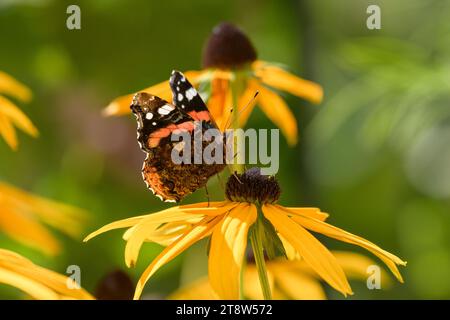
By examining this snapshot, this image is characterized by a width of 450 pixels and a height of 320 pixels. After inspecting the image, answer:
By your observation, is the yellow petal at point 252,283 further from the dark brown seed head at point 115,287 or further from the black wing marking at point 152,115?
the black wing marking at point 152,115

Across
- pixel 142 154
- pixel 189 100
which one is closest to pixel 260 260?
pixel 189 100

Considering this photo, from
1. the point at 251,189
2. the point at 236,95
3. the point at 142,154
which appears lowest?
the point at 251,189

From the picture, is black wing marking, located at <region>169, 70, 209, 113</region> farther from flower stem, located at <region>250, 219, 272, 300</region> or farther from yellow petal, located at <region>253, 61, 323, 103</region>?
yellow petal, located at <region>253, 61, 323, 103</region>

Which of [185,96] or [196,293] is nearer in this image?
[185,96]

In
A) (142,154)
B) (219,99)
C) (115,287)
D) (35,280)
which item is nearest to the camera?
(35,280)

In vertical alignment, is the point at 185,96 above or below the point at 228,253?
above

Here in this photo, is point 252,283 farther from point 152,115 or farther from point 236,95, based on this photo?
point 152,115

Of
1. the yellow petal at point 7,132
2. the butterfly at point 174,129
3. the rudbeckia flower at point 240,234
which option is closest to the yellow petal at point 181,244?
the rudbeckia flower at point 240,234

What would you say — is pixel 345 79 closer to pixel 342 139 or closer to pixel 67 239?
pixel 342 139
